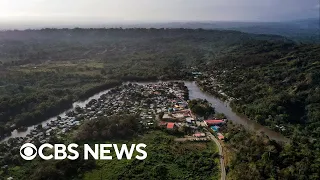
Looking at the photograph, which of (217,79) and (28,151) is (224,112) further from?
(28,151)

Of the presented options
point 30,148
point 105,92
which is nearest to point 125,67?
point 105,92

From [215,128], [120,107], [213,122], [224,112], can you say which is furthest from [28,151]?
[224,112]

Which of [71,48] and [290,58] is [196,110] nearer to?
[290,58]

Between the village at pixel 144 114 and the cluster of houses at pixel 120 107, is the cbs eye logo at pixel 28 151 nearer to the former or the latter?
the village at pixel 144 114

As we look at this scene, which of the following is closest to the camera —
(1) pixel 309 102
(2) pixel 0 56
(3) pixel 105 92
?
(1) pixel 309 102

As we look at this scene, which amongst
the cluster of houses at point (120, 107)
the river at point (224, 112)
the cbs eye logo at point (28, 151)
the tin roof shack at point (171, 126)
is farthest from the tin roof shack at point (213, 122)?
the cbs eye logo at point (28, 151)
